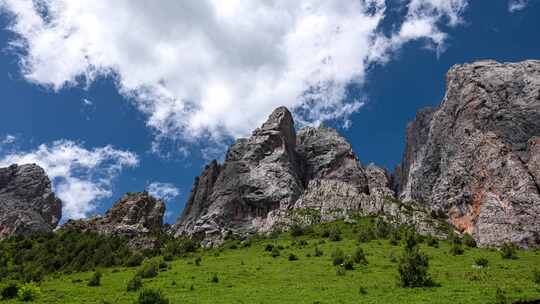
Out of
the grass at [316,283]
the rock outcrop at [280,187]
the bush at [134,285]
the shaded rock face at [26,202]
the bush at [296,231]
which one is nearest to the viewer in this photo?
the grass at [316,283]

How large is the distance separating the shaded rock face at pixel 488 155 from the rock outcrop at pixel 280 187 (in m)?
12.4

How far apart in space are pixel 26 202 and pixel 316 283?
165 metres

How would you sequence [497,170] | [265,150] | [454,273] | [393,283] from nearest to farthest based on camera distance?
[393,283] < [454,273] < [497,170] < [265,150]

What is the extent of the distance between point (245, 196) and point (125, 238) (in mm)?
45246

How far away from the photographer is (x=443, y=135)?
5733 inches

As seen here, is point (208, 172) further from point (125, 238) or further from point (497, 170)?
point (497, 170)

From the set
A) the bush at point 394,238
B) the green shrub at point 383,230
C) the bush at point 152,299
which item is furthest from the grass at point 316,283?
the green shrub at point 383,230

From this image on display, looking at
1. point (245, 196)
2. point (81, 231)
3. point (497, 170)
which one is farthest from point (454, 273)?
point (81, 231)

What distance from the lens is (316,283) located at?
49.1m

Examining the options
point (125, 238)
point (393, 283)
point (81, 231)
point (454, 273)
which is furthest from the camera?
point (81, 231)

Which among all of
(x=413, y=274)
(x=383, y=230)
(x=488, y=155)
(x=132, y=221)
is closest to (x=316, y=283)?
(x=413, y=274)

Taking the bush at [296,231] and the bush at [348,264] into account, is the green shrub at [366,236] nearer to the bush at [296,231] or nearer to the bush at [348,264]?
the bush at [296,231]

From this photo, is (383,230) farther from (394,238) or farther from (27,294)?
(27,294)

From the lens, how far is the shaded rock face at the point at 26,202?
507 feet
